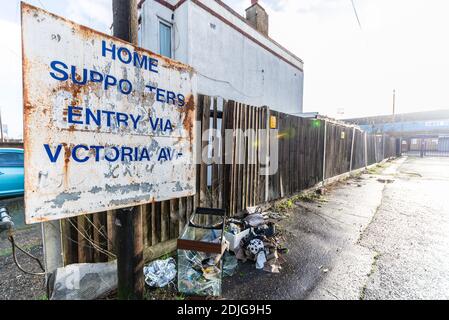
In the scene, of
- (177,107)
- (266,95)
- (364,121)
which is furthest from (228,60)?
(364,121)

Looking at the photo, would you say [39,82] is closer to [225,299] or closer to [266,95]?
[225,299]

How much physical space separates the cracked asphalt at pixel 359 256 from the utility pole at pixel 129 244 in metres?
1.01

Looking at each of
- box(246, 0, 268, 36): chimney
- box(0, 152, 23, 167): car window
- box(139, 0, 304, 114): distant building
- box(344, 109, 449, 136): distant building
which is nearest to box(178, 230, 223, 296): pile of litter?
box(0, 152, 23, 167): car window

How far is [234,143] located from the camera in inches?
156

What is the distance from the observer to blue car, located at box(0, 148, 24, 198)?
533cm

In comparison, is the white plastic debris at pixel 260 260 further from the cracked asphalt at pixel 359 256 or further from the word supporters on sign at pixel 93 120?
the word supporters on sign at pixel 93 120

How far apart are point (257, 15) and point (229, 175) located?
1017 cm

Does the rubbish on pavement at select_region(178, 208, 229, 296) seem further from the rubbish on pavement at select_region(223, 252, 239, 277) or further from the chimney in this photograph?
the chimney

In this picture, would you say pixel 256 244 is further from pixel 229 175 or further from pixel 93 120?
pixel 93 120

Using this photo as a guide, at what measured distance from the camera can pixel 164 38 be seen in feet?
24.7

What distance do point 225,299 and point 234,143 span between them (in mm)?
2480

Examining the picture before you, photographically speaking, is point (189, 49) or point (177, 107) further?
point (189, 49)

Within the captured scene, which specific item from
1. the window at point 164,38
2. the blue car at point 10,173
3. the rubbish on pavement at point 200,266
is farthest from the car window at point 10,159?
the rubbish on pavement at point 200,266

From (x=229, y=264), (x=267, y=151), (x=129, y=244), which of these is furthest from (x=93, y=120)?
(x=267, y=151)
